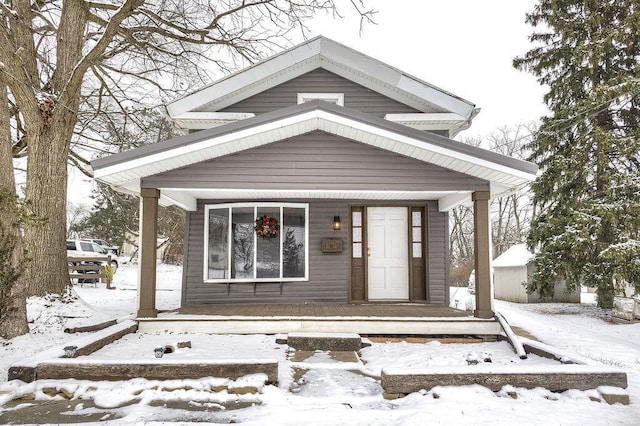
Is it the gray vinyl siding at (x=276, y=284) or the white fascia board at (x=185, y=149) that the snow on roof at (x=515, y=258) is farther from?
the white fascia board at (x=185, y=149)

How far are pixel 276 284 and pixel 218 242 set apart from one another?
1.42 m

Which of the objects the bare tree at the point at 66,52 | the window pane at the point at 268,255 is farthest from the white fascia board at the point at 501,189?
the bare tree at the point at 66,52

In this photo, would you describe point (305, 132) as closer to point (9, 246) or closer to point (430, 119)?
point (430, 119)

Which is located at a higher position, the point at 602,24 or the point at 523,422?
the point at 602,24

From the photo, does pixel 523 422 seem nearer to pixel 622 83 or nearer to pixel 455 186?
pixel 455 186

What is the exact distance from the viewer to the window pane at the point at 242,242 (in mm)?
8641

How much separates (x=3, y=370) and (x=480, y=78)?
67.1 meters

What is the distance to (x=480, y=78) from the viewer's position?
62.8 metres

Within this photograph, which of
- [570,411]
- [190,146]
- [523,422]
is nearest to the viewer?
[523,422]

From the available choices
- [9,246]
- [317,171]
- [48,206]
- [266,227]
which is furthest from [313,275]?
[48,206]

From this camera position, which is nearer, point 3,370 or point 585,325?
point 3,370

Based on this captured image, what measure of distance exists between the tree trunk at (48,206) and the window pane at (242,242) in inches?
124

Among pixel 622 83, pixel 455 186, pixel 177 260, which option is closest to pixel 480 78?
pixel 177 260

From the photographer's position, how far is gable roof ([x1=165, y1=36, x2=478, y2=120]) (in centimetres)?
823
